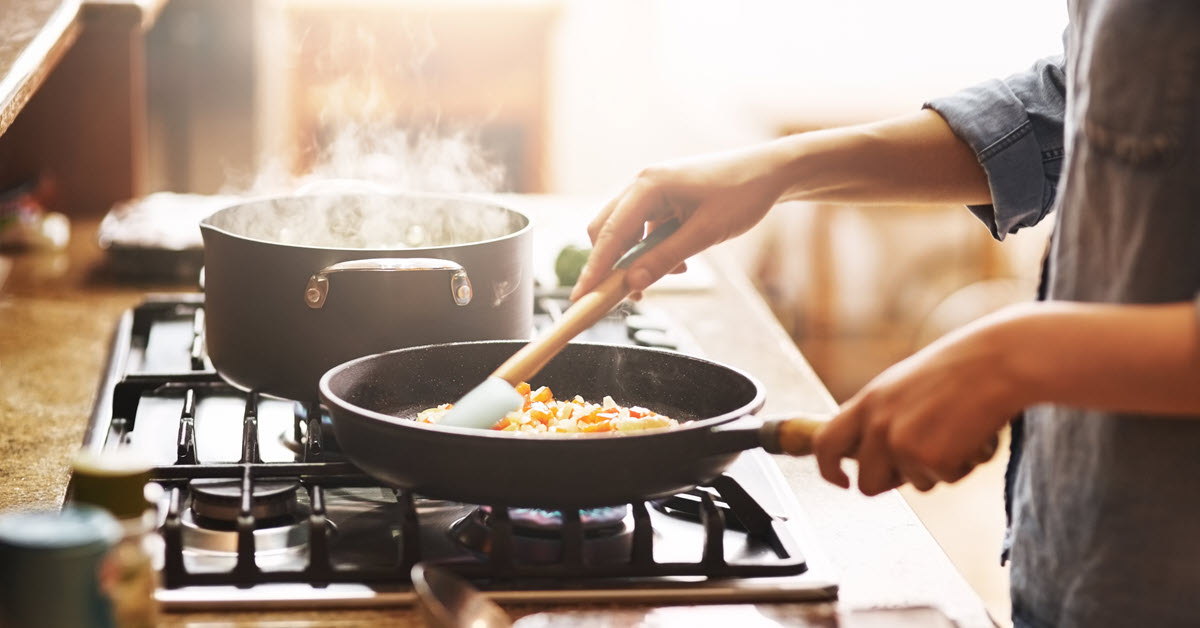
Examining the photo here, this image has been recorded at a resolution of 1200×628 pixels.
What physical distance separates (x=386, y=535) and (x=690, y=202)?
0.42m

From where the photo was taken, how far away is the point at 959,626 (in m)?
0.86

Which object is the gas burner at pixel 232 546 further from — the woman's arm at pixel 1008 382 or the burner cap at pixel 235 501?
the woman's arm at pixel 1008 382

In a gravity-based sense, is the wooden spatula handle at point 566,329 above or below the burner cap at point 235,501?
above

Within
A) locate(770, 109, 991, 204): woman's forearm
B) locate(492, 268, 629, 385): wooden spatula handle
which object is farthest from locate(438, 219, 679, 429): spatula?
locate(770, 109, 991, 204): woman's forearm

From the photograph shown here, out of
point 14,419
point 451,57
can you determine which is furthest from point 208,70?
point 14,419

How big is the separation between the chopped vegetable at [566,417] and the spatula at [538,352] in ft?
0.06

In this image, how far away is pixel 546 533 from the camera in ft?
3.15

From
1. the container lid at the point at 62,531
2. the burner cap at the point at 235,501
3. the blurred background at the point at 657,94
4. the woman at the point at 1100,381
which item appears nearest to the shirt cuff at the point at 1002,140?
the woman at the point at 1100,381

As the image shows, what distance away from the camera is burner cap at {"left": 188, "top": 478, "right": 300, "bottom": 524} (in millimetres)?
972

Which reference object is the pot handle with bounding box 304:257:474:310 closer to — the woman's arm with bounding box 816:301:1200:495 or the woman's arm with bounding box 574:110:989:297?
the woman's arm with bounding box 574:110:989:297

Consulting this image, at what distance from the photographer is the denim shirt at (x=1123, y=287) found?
81cm

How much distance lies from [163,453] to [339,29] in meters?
3.41

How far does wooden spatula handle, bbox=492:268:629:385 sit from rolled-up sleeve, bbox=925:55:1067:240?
356 mm

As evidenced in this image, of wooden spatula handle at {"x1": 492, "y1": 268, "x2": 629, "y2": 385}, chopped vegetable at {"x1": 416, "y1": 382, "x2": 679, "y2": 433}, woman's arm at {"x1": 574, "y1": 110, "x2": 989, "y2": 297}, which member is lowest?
chopped vegetable at {"x1": 416, "y1": 382, "x2": 679, "y2": 433}
